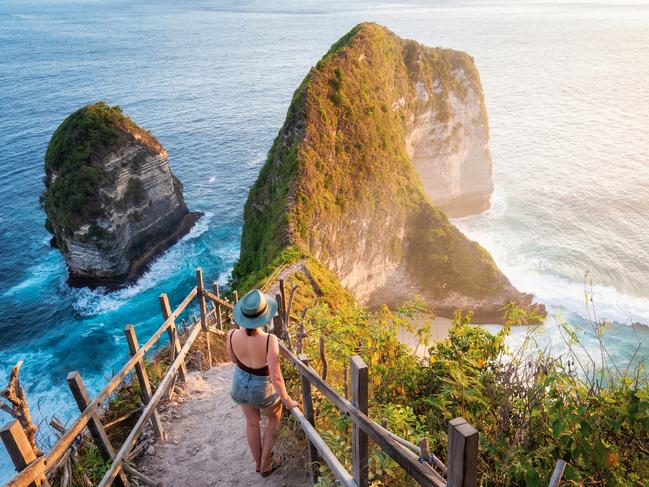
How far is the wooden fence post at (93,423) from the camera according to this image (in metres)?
5.45

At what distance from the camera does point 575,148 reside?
62.1 metres

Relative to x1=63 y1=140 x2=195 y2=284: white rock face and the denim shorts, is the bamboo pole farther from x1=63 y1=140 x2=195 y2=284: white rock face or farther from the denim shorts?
x1=63 y1=140 x2=195 y2=284: white rock face

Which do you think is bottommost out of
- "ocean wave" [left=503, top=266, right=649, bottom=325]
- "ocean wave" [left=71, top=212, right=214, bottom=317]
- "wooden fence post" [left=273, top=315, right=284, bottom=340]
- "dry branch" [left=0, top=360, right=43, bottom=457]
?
"ocean wave" [left=503, top=266, right=649, bottom=325]

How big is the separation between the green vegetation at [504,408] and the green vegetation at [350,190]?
14.8 metres

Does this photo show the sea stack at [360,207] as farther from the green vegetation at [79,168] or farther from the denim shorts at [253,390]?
the denim shorts at [253,390]

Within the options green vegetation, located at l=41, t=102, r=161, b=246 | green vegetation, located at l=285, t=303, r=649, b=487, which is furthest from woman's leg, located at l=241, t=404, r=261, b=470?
green vegetation, located at l=41, t=102, r=161, b=246

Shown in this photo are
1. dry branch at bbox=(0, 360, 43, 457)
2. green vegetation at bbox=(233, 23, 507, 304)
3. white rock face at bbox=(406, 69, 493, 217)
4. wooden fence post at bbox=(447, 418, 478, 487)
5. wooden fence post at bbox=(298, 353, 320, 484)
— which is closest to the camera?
wooden fence post at bbox=(447, 418, 478, 487)

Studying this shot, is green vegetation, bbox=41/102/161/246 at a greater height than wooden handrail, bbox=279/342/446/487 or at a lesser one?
lesser

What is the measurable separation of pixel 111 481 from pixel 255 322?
3.11m

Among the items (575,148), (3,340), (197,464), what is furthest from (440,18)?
(197,464)

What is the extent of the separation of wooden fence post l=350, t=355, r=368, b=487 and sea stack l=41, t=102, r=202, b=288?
108ft

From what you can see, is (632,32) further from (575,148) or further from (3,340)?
(3,340)

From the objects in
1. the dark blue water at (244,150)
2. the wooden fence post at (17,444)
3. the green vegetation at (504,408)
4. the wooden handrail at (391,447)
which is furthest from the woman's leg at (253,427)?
the dark blue water at (244,150)

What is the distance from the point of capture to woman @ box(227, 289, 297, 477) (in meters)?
5.18
